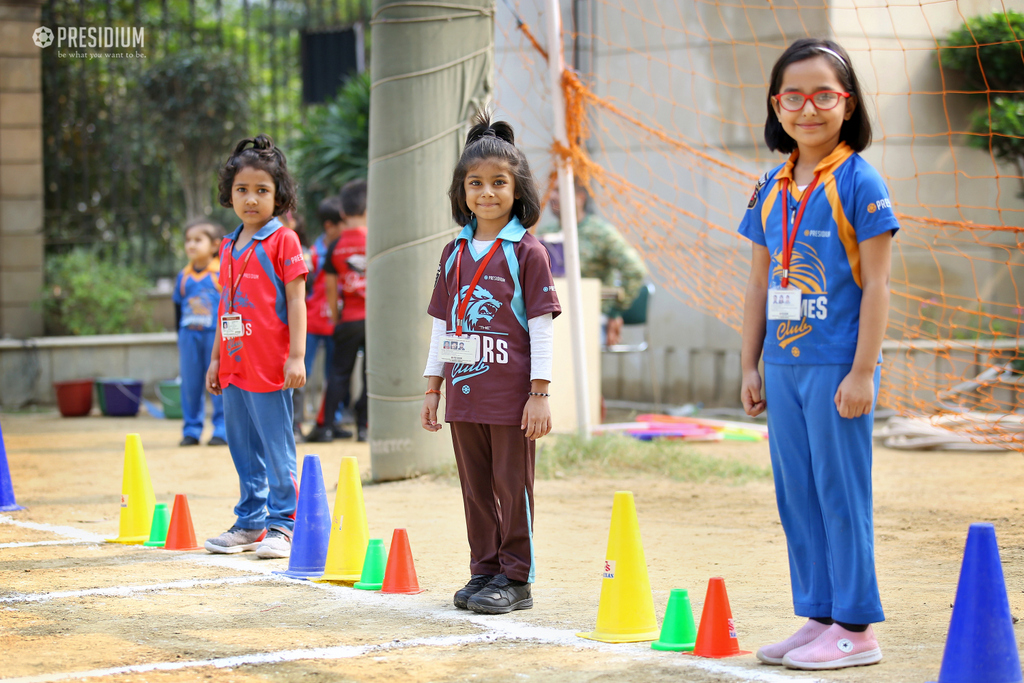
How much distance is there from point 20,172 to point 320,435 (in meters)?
5.95

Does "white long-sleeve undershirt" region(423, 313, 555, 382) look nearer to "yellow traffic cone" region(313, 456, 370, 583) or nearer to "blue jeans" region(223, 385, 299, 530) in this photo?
"yellow traffic cone" region(313, 456, 370, 583)

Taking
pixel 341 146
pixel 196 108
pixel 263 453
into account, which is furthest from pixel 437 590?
pixel 196 108

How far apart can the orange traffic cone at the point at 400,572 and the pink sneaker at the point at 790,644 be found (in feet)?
4.89

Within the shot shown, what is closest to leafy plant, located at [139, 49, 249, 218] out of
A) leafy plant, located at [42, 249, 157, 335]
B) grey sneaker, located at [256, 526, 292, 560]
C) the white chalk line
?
leafy plant, located at [42, 249, 157, 335]

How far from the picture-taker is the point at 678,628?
3365 mm

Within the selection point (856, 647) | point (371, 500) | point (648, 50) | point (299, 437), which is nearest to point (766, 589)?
point (856, 647)

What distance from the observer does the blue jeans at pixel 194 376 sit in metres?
9.06

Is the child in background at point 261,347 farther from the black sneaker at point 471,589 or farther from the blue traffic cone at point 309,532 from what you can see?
the black sneaker at point 471,589

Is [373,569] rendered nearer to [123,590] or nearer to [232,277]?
[123,590]

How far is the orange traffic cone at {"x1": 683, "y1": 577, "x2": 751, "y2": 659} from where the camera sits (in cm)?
325

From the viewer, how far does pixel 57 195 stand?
13352mm

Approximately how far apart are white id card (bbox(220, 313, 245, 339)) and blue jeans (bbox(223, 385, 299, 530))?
24 cm

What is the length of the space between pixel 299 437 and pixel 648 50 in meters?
6.31

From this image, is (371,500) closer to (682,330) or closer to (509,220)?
(509,220)
